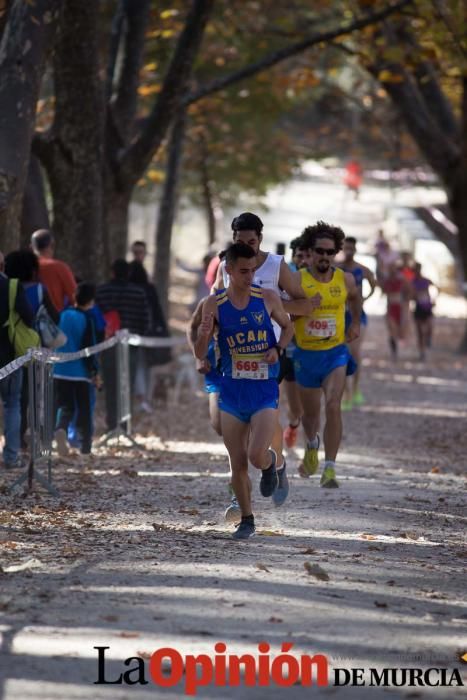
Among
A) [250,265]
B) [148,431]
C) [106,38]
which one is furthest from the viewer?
[106,38]

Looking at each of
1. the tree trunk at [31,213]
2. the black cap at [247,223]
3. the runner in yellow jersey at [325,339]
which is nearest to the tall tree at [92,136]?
the tree trunk at [31,213]

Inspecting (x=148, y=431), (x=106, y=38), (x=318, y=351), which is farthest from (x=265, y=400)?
(x=106, y=38)

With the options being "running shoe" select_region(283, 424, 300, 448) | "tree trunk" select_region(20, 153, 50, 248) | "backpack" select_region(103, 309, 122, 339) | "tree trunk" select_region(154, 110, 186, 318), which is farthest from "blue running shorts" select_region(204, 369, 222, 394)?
"tree trunk" select_region(154, 110, 186, 318)

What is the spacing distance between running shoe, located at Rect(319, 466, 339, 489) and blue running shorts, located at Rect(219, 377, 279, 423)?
2.67 meters

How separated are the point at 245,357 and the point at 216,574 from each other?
159cm

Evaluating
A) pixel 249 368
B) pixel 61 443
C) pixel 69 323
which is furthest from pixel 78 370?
pixel 249 368

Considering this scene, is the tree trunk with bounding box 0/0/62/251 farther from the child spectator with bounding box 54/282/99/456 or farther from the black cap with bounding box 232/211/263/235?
the black cap with bounding box 232/211/263/235

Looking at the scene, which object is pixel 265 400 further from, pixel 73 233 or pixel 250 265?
pixel 73 233

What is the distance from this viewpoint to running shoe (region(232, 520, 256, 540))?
940 centimetres

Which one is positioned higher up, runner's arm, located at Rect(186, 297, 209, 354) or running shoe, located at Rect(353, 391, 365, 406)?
runner's arm, located at Rect(186, 297, 209, 354)

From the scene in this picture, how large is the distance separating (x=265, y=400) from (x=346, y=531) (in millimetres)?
1213

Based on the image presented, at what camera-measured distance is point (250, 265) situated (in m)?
→ 9.12

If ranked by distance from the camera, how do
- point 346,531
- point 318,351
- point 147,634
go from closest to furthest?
point 147,634 → point 346,531 → point 318,351

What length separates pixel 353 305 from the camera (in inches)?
494
